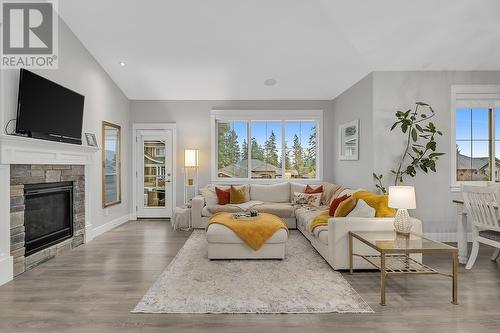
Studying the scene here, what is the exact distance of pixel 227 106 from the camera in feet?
24.2

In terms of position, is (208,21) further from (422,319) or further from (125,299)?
(422,319)

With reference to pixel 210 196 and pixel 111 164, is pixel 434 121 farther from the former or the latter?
pixel 111 164

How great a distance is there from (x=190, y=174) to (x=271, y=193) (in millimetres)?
1876

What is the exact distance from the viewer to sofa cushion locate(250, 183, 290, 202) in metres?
6.87

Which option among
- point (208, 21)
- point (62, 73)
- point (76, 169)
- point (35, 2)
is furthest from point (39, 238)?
point (208, 21)

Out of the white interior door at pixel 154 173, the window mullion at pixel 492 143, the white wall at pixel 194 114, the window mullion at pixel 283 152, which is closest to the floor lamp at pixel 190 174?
the white wall at pixel 194 114

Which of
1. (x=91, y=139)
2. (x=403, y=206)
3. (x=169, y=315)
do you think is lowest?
(x=169, y=315)

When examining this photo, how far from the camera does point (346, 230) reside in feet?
12.4

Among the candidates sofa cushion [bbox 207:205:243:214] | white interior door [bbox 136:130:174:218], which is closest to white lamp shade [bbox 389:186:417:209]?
sofa cushion [bbox 207:205:243:214]

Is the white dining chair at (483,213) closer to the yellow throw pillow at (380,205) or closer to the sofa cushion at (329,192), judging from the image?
the yellow throw pillow at (380,205)

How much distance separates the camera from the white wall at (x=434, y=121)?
5203 mm

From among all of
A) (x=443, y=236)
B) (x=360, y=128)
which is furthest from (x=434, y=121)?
(x=443, y=236)

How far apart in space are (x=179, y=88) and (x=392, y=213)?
15.6ft

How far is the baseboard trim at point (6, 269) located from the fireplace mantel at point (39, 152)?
1.01m
